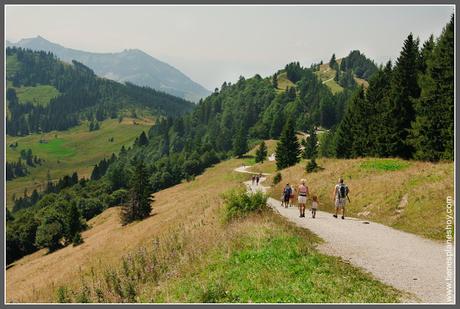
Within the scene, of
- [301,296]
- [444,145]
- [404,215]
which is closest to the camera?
[301,296]

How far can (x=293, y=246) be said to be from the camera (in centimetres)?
1491

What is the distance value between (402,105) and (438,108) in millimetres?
9077

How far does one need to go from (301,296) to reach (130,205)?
81.0 m

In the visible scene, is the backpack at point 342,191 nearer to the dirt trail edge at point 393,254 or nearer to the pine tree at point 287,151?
the dirt trail edge at point 393,254

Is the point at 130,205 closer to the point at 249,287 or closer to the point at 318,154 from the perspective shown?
the point at 318,154

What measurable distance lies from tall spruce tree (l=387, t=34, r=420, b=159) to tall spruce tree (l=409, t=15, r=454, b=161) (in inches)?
228

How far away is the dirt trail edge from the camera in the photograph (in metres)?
12.2

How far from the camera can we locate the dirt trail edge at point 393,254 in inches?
480

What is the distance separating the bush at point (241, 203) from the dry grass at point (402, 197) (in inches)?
331

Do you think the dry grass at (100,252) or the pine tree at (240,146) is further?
the pine tree at (240,146)

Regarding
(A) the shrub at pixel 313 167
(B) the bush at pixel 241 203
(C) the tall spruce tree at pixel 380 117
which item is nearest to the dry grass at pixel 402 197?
(B) the bush at pixel 241 203

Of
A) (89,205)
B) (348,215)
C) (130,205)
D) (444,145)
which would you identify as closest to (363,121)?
(444,145)

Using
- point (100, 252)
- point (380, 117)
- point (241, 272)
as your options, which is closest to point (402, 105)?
point (380, 117)

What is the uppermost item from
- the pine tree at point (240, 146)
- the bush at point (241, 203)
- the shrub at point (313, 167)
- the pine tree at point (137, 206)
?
the bush at point (241, 203)
